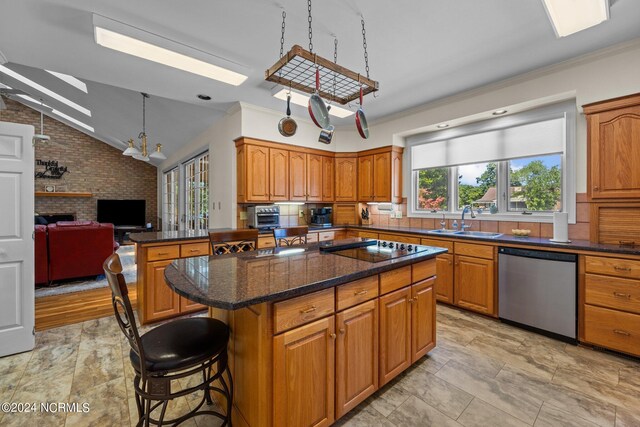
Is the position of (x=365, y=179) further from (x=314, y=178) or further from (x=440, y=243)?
(x=440, y=243)

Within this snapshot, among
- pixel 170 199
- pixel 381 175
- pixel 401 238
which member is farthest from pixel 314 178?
pixel 170 199

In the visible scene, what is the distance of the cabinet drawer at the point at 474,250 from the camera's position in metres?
3.06

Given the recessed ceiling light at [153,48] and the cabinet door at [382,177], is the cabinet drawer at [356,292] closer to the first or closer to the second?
the recessed ceiling light at [153,48]

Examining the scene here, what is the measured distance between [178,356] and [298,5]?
2.37m

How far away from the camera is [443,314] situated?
327 centimetres

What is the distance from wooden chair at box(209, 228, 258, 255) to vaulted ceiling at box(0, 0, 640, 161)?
5.67 ft

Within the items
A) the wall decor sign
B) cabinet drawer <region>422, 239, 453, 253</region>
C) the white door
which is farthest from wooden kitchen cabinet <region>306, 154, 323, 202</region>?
the wall decor sign

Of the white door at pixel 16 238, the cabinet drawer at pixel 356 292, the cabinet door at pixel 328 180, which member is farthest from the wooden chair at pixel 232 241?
the cabinet door at pixel 328 180

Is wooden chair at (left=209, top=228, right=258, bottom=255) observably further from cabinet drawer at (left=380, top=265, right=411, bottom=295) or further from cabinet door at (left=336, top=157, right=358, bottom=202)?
cabinet door at (left=336, top=157, right=358, bottom=202)

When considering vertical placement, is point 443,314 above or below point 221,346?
below

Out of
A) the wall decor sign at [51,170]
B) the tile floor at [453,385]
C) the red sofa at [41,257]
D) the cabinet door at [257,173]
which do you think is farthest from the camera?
the wall decor sign at [51,170]

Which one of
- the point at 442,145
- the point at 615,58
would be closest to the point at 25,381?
the point at 442,145

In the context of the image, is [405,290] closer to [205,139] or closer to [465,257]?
[465,257]

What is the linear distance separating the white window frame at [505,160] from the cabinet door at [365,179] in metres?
0.63
